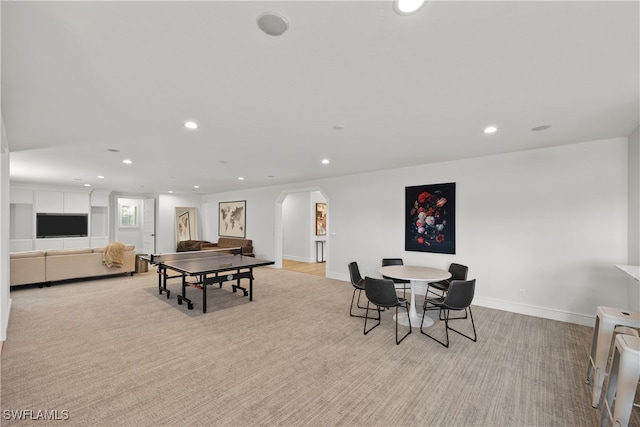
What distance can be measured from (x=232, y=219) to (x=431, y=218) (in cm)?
694

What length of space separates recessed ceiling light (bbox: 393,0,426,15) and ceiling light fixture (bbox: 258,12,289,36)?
57 centimetres

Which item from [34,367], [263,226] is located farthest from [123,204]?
[34,367]

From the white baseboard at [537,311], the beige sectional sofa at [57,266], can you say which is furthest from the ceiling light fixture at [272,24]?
the beige sectional sofa at [57,266]

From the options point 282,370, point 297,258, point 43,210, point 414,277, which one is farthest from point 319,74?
Result: point 43,210

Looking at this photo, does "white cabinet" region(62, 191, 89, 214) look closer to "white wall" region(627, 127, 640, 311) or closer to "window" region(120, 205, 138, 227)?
"window" region(120, 205, 138, 227)

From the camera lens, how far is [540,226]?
393 cm

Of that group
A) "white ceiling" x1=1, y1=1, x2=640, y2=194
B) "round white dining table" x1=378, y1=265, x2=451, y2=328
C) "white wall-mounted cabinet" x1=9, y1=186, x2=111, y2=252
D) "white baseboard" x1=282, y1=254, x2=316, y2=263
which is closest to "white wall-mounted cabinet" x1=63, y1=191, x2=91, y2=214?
"white wall-mounted cabinet" x1=9, y1=186, x2=111, y2=252

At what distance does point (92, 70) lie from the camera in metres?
1.88

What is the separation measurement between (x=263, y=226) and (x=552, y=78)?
7415 millimetres

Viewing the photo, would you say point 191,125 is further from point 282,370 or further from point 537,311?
point 537,311

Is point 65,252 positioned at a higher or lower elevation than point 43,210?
lower

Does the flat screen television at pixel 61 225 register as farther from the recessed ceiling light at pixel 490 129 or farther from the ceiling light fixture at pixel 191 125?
the recessed ceiling light at pixel 490 129

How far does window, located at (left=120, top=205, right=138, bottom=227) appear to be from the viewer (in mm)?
10492

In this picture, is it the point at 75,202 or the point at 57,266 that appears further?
the point at 75,202
